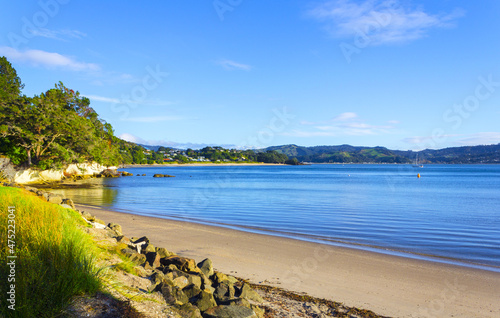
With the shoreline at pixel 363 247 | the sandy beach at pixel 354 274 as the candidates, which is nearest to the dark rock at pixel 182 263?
the sandy beach at pixel 354 274

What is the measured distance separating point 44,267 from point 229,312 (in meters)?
2.84

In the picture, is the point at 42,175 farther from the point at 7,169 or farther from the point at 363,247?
the point at 363,247

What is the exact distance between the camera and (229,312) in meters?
5.44

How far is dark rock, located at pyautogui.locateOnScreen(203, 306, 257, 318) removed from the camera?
5.36 metres

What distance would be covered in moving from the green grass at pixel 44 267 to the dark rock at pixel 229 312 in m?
1.78

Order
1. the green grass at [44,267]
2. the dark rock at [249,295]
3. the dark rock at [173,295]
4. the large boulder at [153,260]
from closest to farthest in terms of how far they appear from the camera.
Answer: the green grass at [44,267] < the dark rock at [173,295] < the dark rock at [249,295] < the large boulder at [153,260]

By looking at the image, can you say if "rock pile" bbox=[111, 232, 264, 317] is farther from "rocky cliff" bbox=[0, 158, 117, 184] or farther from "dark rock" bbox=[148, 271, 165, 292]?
"rocky cliff" bbox=[0, 158, 117, 184]

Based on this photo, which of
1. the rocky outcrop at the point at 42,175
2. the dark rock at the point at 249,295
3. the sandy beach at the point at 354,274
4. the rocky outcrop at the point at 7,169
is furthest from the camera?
the rocky outcrop at the point at 42,175

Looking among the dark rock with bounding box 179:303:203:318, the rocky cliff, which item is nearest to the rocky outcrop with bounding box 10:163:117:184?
the rocky cliff

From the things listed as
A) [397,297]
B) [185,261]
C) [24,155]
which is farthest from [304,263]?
[24,155]

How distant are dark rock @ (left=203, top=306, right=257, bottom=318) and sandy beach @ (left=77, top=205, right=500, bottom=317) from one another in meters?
2.75

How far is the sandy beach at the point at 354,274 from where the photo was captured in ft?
24.3

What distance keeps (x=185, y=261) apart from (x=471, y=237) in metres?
13.6

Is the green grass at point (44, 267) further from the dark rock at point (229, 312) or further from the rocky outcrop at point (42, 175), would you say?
the rocky outcrop at point (42, 175)
